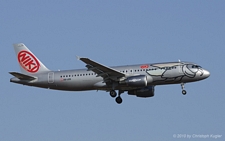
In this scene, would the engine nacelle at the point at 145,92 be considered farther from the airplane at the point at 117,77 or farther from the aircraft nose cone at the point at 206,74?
the aircraft nose cone at the point at 206,74

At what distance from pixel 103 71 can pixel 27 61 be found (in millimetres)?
10898

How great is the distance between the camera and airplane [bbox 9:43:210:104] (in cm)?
5644

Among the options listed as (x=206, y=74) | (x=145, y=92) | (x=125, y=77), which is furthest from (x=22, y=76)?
(x=206, y=74)

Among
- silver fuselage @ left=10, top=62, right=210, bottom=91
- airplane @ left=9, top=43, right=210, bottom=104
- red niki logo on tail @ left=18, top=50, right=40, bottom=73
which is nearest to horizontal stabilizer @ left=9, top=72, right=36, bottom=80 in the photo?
airplane @ left=9, top=43, right=210, bottom=104

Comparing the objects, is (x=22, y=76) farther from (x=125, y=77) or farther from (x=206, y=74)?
(x=206, y=74)

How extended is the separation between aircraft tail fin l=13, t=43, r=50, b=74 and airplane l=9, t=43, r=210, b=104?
0.14 metres

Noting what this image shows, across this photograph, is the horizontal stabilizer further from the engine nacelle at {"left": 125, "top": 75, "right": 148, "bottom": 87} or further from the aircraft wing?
the engine nacelle at {"left": 125, "top": 75, "right": 148, "bottom": 87}

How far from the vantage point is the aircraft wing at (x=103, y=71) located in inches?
2180

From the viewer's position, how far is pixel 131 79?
56469 mm

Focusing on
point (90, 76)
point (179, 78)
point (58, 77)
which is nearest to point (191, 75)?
point (179, 78)

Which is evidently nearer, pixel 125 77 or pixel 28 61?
pixel 125 77

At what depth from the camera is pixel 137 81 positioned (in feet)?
184

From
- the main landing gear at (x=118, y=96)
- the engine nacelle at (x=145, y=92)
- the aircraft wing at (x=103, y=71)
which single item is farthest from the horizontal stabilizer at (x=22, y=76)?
the engine nacelle at (x=145, y=92)

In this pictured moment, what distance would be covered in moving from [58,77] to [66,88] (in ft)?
5.02
